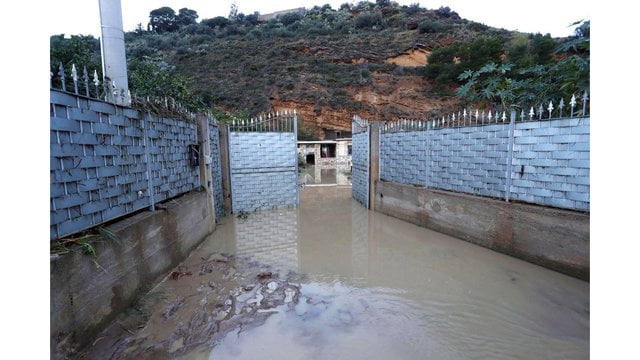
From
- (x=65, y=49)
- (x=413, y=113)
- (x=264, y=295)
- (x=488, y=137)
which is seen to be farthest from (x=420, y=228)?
(x=413, y=113)

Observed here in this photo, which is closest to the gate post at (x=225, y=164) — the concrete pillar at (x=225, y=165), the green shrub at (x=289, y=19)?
the concrete pillar at (x=225, y=165)

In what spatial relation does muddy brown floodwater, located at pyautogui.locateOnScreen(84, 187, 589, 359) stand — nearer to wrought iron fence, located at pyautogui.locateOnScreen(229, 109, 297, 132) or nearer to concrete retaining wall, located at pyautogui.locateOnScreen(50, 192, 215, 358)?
concrete retaining wall, located at pyautogui.locateOnScreen(50, 192, 215, 358)

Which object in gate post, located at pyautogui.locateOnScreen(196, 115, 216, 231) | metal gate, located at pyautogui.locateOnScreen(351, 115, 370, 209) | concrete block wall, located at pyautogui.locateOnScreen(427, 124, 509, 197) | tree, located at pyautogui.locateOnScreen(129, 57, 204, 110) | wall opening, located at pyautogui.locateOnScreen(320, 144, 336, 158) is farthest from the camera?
wall opening, located at pyautogui.locateOnScreen(320, 144, 336, 158)

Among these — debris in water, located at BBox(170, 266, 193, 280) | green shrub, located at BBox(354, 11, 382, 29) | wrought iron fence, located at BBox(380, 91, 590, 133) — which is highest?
green shrub, located at BBox(354, 11, 382, 29)

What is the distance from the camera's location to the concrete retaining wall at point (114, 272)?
8.27 ft

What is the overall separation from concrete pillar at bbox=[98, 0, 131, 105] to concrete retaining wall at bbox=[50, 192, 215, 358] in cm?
206

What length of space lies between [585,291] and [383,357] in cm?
296

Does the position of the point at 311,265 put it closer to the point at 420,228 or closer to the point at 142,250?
the point at 142,250

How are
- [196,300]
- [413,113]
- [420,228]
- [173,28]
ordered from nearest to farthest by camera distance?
[196,300] < [420,228] < [413,113] < [173,28]

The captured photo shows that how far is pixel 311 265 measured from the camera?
204 inches

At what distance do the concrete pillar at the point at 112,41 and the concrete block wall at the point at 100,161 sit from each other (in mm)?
940

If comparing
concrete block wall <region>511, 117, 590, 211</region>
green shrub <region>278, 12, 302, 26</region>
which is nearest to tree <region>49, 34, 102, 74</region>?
concrete block wall <region>511, 117, 590, 211</region>

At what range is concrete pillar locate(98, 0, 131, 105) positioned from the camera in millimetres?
4555

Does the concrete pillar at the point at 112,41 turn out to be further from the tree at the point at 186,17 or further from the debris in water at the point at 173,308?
the tree at the point at 186,17
